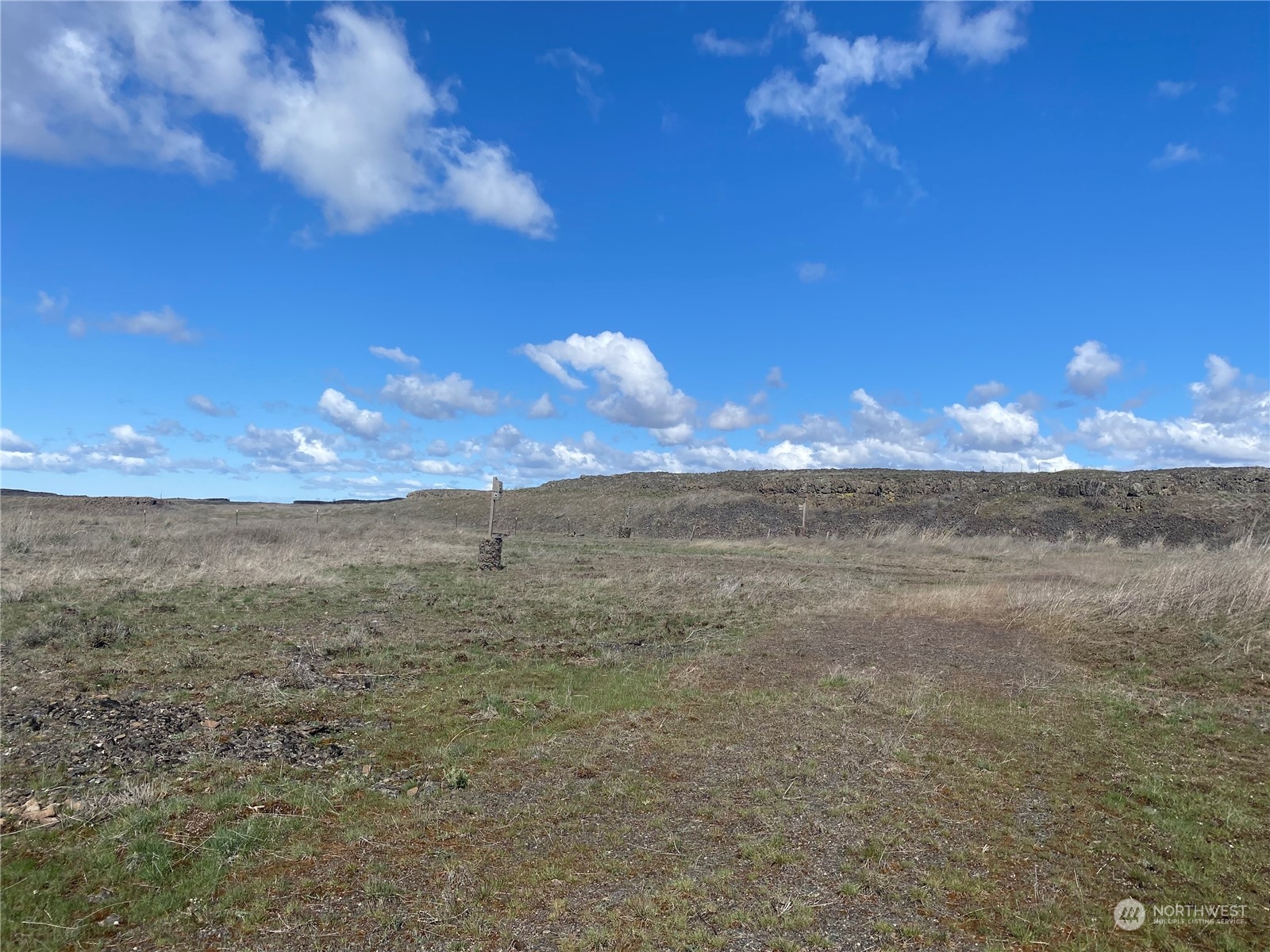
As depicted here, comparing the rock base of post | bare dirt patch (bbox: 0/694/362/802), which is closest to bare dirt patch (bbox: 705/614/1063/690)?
bare dirt patch (bbox: 0/694/362/802)

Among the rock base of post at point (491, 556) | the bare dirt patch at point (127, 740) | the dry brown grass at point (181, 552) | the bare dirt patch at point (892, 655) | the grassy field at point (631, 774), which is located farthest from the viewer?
the rock base of post at point (491, 556)

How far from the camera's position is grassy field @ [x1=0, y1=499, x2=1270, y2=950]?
448 centimetres

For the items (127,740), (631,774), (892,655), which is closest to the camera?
(631,774)

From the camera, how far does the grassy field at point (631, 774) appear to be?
177 inches

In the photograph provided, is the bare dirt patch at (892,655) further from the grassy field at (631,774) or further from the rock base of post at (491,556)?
the rock base of post at (491,556)

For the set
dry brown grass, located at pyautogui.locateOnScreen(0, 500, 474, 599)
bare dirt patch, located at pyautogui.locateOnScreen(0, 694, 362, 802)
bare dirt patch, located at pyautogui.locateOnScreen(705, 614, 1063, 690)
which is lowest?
bare dirt patch, located at pyautogui.locateOnScreen(0, 694, 362, 802)

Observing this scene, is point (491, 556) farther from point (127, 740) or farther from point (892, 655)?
point (127, 740)

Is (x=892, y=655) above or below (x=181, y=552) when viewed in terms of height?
below

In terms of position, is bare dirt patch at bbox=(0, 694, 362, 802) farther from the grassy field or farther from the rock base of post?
the rock base of post

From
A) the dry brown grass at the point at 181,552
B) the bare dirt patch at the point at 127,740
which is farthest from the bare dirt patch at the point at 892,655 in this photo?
the dry brown grass at the point at 181,552

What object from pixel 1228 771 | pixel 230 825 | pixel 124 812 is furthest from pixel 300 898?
pixel 1228 771

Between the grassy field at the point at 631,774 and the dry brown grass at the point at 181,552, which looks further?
the dry brown grass at the point at 181,552

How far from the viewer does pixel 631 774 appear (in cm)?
681

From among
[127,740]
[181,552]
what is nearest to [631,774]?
[127,740]
